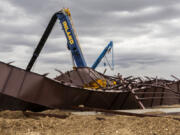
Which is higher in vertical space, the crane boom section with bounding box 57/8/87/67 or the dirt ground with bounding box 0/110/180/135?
the crane boom section with bounding box 57/8/87/67

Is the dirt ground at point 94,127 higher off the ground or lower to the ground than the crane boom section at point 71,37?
lower

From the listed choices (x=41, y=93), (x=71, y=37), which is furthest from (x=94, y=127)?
(x=71, y=37)

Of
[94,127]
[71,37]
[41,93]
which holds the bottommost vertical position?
[94,127]

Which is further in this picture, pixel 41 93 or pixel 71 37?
pixel 71 37

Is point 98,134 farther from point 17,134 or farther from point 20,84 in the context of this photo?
point 20,84

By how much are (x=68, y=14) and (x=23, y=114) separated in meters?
8.81

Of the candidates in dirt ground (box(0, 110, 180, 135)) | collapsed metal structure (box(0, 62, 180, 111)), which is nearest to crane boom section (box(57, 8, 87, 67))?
collapsed metal structure (box(0, 62, 180, 111))

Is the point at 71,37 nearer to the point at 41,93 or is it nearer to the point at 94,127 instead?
the point at 41,93

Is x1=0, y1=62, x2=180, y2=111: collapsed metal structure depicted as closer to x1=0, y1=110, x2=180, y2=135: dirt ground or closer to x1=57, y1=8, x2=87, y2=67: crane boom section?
x1=0, y1=110, x2=180, y2=135: dirt ground

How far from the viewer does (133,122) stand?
6461 mm

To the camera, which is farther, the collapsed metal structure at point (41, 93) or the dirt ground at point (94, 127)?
the collapsed metal structure at point (41, 93)

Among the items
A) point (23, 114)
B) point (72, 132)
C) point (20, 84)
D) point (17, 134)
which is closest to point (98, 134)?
point (72, 132)

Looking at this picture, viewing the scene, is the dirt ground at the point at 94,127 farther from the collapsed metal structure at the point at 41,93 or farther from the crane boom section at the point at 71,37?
the crane boom section at the point at 71,37

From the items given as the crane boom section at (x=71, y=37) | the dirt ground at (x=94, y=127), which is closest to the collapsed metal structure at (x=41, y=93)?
the dirt ground at (x=94, y=127)
